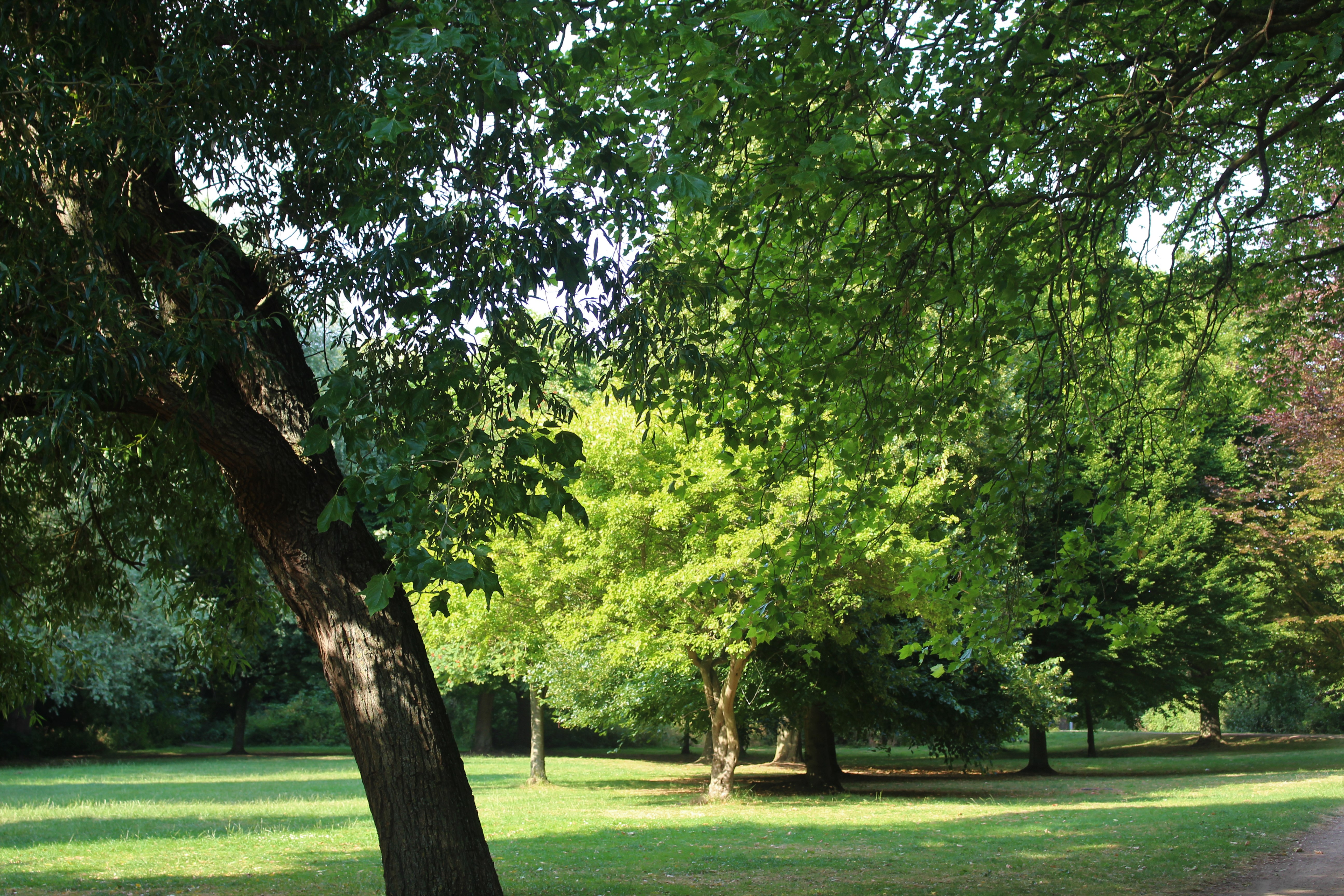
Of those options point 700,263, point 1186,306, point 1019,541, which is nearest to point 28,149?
point 700,263

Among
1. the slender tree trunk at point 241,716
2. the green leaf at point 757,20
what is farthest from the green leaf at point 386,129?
the slender tree trunk at point 241,716

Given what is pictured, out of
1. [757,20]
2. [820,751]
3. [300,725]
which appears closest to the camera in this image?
[757,20]

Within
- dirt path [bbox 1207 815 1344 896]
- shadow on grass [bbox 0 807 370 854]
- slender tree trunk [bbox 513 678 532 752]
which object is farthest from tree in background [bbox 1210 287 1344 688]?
slender tree trunk [bbox 513 678 532 752]

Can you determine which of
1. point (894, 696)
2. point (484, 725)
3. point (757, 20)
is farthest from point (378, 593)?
point (484, 725)

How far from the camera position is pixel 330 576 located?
614cm

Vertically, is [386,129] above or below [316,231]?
below

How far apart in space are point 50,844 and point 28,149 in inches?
463

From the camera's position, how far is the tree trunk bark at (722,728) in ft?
61.1

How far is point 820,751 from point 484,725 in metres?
23.8

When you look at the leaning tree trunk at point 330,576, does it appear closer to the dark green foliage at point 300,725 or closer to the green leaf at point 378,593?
the green leaf at point 378,593

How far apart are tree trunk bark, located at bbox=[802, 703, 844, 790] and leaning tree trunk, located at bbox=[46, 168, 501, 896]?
1653 cm

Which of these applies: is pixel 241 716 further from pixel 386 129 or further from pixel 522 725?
pixel 386 129

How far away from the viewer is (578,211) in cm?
474

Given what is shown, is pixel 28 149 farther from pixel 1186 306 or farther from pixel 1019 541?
pixel 1186 306
